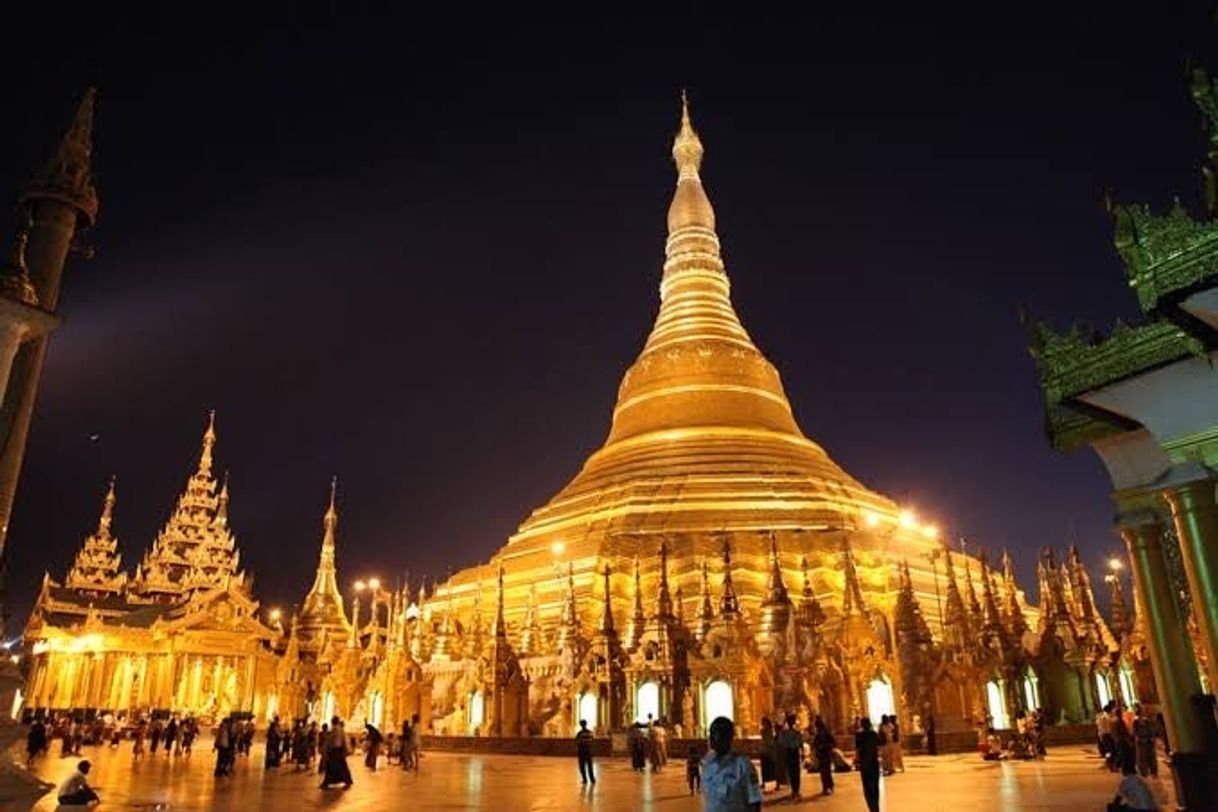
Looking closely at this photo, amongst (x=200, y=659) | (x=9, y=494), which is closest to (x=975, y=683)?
(x=9, y=494)

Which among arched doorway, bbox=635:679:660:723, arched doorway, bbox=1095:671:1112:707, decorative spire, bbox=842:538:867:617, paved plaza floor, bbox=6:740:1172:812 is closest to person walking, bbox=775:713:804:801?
paved plaza floor, bbox=6:740:1172:812

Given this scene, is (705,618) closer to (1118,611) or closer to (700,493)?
(700,493)

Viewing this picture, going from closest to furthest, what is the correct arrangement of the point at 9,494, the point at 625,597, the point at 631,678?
the point at 9,494
the point at 631,678
the point at 625,597

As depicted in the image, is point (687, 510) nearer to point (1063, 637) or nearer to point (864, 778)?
point (1063, 637)

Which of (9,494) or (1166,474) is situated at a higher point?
(9,494)

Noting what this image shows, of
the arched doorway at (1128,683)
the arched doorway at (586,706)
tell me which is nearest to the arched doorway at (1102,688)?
the arched doorway at (1128,683)

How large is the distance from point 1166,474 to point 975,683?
16.6 m

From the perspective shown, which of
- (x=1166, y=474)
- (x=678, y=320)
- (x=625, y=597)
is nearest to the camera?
(x=1166, y=474)

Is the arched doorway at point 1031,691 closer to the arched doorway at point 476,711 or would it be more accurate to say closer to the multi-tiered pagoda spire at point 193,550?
the arched doorway at point 476,711

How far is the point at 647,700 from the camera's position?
75.4 ft

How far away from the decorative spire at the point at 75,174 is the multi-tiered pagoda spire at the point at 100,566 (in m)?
40.6

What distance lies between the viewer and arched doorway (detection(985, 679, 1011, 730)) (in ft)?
78.2

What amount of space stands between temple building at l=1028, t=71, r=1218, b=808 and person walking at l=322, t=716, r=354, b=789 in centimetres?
1163

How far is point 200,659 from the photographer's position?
41906 millimetres
